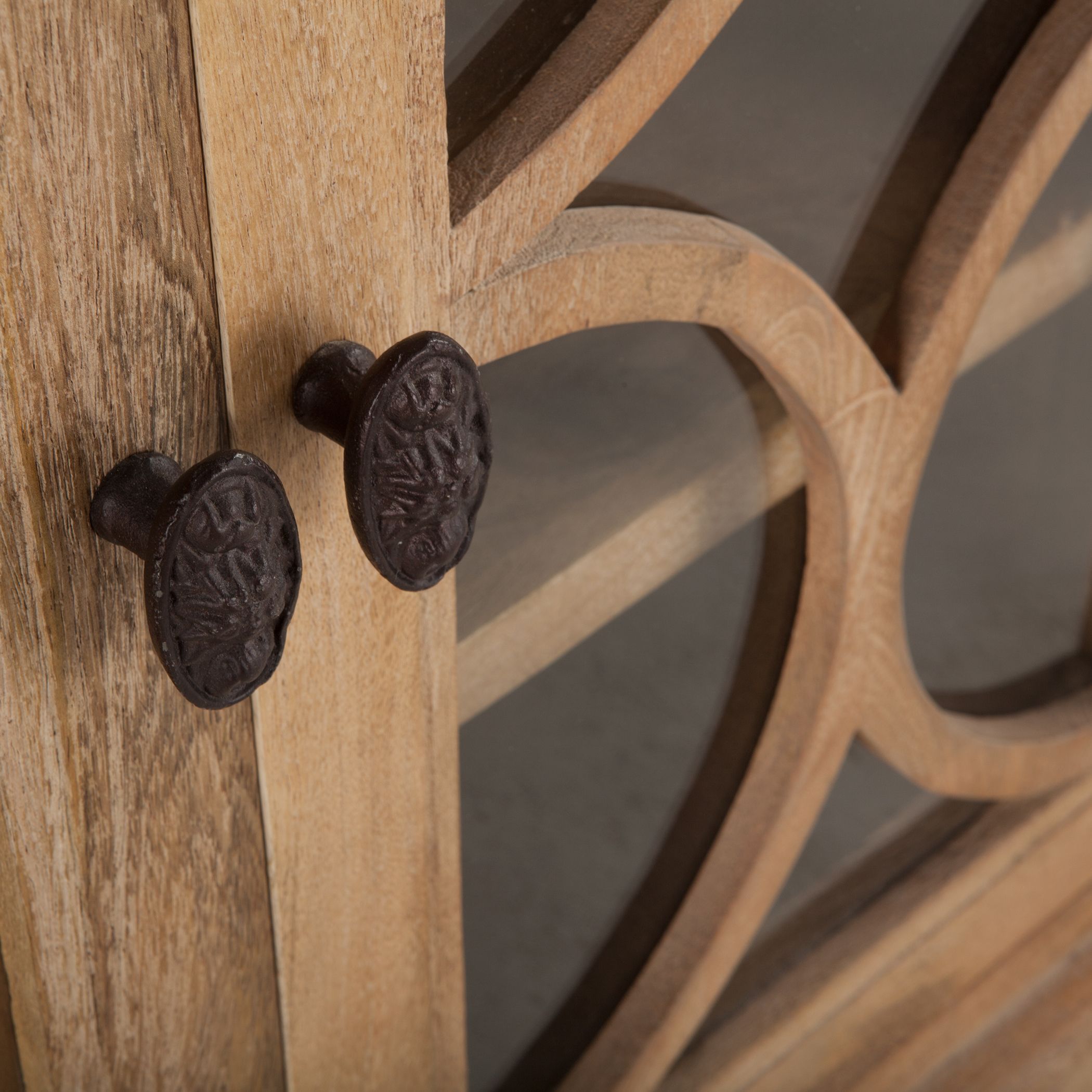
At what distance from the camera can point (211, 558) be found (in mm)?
227

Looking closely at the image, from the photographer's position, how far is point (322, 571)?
0.29m

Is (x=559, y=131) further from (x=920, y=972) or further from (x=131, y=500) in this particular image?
(x=920, y=972)

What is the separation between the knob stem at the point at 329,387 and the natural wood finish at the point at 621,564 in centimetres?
10

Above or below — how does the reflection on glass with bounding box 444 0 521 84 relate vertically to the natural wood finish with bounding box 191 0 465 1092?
above


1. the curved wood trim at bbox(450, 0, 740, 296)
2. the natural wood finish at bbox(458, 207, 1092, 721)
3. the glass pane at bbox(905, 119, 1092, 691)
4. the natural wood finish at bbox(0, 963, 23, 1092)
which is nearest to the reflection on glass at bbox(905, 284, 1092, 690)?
the glass pane at bbox(905, 119, 1092, 691)

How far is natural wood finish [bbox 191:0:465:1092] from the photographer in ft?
0.79

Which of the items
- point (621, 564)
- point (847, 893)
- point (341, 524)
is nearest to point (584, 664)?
point (621, 564)

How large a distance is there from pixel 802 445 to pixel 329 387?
0.67ft

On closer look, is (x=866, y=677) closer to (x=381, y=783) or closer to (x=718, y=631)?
(x=718, y=631)

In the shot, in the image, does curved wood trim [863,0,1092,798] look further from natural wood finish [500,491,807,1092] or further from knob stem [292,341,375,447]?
knob stem [292,341,375,447]

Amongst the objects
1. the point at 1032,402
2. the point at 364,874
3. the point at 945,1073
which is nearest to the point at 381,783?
the point at 364,874

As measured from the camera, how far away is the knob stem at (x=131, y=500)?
234mm

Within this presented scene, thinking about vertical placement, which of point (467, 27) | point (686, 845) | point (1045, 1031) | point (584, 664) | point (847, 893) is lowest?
point (1045, 1031)

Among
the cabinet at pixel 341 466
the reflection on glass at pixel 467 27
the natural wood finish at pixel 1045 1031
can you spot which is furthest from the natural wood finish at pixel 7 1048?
the natural wood finish at pixel 1045 1031
